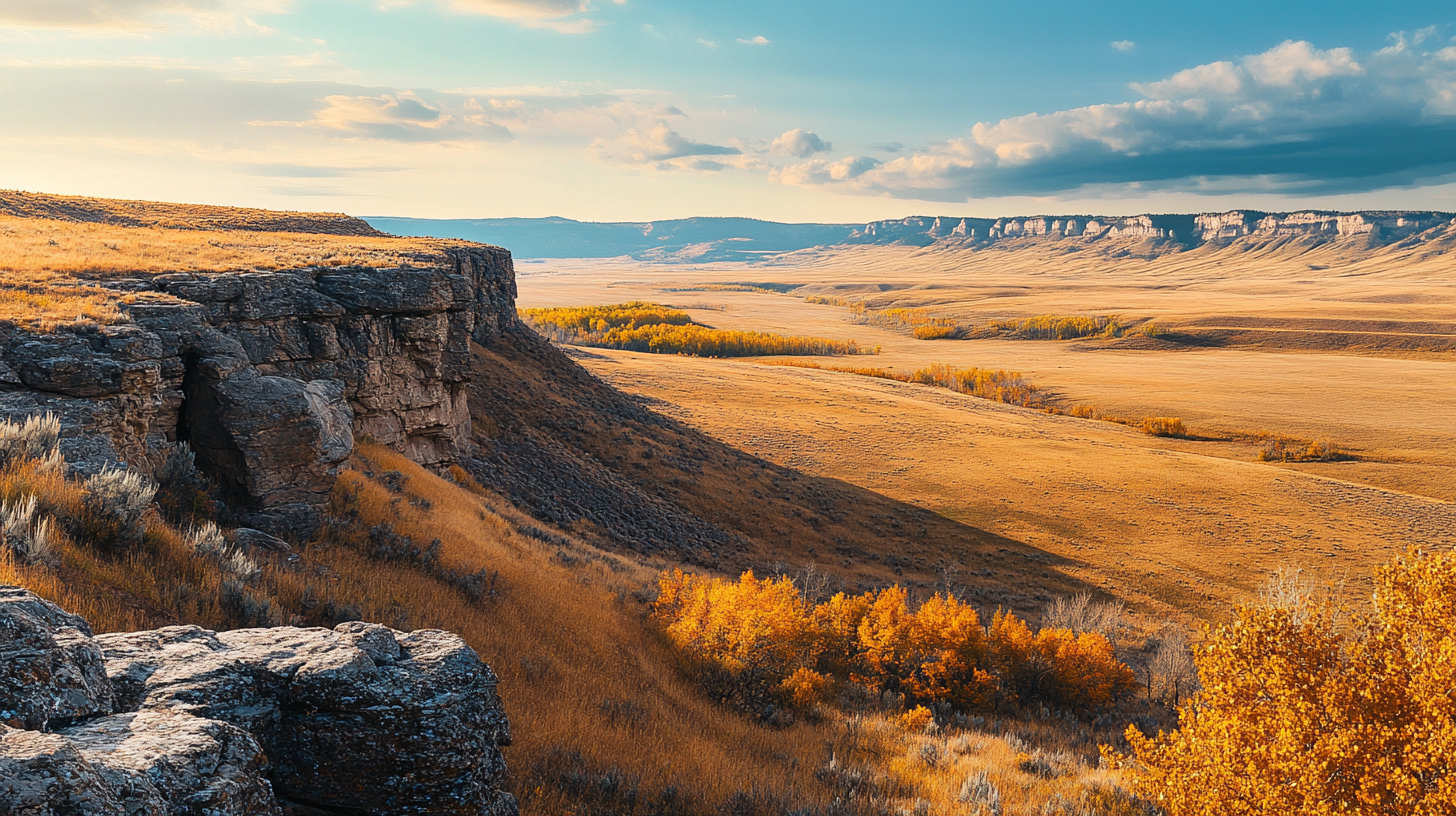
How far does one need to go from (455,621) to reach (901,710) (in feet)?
35.7

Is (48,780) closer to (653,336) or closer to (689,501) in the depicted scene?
(689,501)

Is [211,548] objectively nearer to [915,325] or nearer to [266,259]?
[266,259]

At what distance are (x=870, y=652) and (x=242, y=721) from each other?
56.4 ft

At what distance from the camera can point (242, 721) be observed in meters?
5.62

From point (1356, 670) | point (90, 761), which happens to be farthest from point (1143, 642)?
point (90, 761)

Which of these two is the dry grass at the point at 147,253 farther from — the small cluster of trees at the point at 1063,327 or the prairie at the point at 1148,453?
the small cluster of trees at the point at 1063,327

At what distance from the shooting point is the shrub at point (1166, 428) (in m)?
75.6

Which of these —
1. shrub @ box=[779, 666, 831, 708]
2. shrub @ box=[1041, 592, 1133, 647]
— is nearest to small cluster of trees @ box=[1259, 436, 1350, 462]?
shrub @ box=[1041, 592, 1133, 647]

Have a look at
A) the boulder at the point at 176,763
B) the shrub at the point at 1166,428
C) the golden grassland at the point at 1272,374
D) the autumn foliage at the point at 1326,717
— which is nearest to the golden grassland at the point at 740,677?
the autumn foliage at the point at 1326,717

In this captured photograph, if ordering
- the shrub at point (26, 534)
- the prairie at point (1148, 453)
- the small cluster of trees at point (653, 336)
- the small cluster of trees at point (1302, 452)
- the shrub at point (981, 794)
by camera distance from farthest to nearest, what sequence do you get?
1. the small cluster of trees at point (653, 336)
2. the small cluster of trees at point (1302, 452)
3. the prairie at point (1148, 453)
4. the shrub at point (981, 794)
5. the shrub at point (26, 534)

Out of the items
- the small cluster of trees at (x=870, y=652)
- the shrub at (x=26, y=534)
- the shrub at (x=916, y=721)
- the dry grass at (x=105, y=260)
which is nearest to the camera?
the shrub at (x=26, y=534)

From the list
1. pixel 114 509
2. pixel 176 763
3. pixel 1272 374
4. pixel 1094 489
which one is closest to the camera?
pixel 176 763

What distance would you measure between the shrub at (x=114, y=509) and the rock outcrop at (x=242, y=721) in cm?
329

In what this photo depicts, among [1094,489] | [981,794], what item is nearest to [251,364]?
[981,794]
